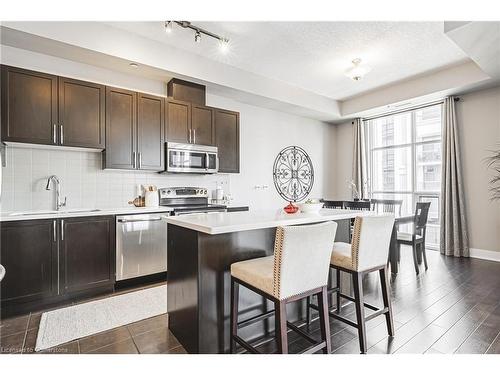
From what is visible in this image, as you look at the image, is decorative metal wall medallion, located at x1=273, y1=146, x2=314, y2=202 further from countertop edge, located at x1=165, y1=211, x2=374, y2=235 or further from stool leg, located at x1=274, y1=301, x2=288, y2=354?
stool leg, located at x1=274, y1=301, x2=288, y2=354

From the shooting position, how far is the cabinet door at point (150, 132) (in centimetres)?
344

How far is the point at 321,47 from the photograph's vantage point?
3.55 metres

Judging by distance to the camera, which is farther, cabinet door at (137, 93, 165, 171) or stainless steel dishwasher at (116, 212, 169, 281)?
cabinet door at (137, 93, 165, 171)

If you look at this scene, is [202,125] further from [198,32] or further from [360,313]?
[360,313]

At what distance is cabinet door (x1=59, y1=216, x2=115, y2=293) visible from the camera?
2.72 meters

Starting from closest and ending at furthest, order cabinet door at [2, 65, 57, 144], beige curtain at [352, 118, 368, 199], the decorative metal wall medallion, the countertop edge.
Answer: the countertop edge < cabinet door at [2, 65, 57, 144] < the decorative metal wall medallion < beige curtain at [352, 118, 368, 199]

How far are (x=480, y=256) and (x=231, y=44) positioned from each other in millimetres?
5030

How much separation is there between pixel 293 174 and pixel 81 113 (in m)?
3.96

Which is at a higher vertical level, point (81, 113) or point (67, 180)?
point (81, 113)

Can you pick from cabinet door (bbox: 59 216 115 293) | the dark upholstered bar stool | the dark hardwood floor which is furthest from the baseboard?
cabinet door (bbox: 59 216 115 293)

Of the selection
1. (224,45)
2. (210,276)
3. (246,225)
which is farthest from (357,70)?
(210,276)

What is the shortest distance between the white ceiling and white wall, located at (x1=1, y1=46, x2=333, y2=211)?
2.36 ft

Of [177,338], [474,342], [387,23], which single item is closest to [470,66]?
[387,23]
